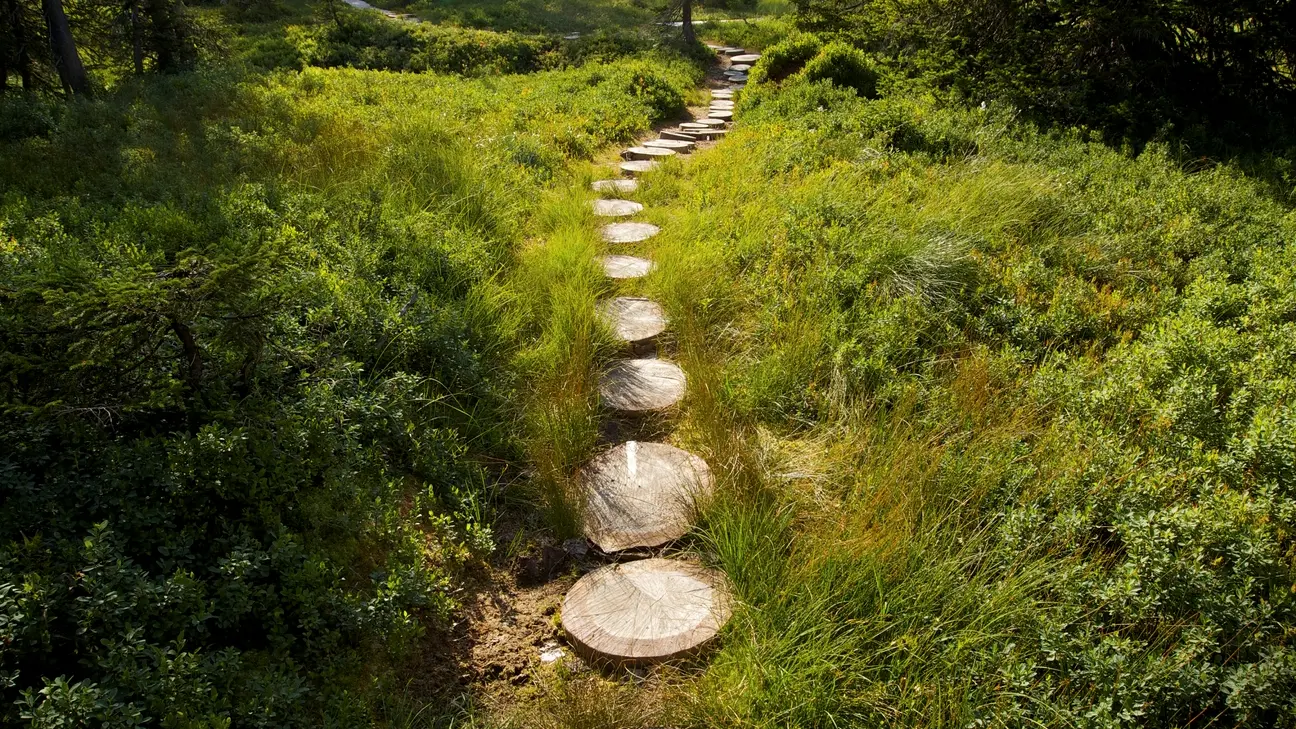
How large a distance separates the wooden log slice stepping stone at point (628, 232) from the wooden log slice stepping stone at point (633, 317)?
0.95m

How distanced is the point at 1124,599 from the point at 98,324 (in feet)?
11.0

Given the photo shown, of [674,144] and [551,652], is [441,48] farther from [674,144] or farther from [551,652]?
[551,652]

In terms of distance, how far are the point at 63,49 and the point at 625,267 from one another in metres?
9.87

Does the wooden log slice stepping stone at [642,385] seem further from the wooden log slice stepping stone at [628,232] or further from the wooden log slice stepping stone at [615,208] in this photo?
the wooden log slice stepping stone at [615,208]

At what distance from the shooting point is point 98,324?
83.6 inches

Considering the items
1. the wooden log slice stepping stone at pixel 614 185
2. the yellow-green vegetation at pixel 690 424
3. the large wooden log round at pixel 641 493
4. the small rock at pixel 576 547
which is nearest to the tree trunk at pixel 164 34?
the yellow-green vegetation at pixel 690 424

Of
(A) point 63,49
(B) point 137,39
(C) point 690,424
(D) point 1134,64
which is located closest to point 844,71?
(D) point 1134,64

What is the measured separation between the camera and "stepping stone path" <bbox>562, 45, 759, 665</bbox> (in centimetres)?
242

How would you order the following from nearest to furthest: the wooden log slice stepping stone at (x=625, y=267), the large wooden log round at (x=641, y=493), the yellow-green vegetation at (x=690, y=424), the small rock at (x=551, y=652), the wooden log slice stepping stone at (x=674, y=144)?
the yellow-green vegetation at (x=690, y=424), the small rock at (x=551, y=652), the large wooden log round at (x=641, y=493), the wooden log slice stepping stone at (x=625, y=267), the wooden log slice stepping stone at (x=674, y=144)

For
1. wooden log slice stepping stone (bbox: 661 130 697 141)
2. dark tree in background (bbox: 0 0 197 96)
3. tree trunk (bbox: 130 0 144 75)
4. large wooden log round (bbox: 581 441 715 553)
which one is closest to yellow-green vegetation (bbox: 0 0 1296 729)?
large wooden log round (bbox: 581 441 715 553)

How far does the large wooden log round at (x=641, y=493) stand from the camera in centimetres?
291

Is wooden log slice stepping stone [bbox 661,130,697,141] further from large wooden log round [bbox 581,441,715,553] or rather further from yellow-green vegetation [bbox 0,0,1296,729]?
large wooden log round [bbox 581,441,715,553]

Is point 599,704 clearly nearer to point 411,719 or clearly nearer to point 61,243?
point 411,719

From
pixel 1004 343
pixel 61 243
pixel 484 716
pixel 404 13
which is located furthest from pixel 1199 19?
pixel 404 13
